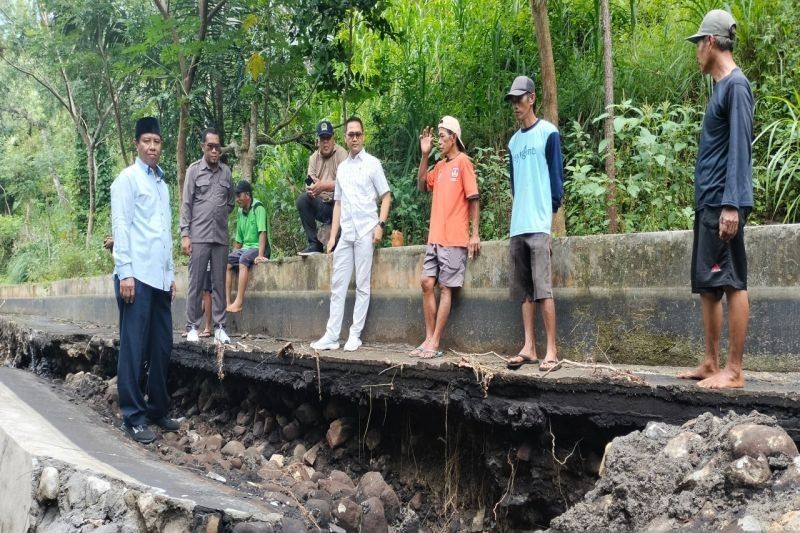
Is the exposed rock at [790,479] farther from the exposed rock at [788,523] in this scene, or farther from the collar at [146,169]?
the collar at [146,169]

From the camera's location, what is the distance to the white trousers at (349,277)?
20.9 ft

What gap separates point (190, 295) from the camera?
759 cm

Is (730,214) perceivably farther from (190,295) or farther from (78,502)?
(190,295)

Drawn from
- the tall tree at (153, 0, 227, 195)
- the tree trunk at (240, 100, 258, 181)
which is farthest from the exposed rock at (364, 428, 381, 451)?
the tall tree at (153, 0, 227, 195)

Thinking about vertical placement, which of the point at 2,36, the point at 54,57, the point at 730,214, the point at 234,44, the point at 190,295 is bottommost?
the point at 190,295

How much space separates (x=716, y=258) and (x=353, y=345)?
3.33m

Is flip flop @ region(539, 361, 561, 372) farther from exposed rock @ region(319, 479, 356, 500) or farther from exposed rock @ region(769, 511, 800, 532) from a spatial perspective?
exposed rock @ region(769, 511, 800, 532)

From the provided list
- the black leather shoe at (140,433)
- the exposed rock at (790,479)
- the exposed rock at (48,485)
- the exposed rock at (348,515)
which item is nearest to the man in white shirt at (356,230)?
the black leather shoe at (140,433)

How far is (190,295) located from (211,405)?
3.90ft

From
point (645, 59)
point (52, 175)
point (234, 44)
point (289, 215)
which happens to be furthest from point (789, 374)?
point (52, 175)

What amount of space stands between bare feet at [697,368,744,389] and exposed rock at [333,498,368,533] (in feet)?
6.94

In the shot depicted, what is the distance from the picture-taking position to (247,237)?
27.6 feet

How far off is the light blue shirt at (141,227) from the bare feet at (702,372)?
13.4ft

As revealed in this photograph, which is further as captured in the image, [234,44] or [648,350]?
[234,44]
